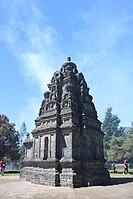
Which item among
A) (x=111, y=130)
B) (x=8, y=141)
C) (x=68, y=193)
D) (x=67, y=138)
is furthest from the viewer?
(x=111, y=130)

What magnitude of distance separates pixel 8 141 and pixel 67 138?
80.3 ft

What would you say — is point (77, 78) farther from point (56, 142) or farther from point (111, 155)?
point (111, 155)

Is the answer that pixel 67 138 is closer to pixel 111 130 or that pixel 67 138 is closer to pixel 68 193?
pixel 68 193

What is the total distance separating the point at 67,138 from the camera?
16281 millimetres

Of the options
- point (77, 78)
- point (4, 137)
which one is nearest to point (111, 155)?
point (4, 137)

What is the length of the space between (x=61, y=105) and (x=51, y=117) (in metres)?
1.46

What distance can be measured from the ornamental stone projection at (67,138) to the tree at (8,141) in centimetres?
1738

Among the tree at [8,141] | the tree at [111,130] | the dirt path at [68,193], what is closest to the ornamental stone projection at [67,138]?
the dirt path at [68,193]

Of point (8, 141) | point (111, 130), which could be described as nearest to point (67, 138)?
point (8, 141)

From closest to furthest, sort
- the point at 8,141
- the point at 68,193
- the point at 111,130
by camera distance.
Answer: the point at 68,193, the point at 8,141, the point at 111,130

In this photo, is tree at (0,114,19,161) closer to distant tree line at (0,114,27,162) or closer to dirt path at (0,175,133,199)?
distant tree line at (0,114,27,162)

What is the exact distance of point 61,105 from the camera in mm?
18125

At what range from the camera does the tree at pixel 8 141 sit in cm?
3625

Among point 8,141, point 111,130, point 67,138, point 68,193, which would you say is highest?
point 111,130
